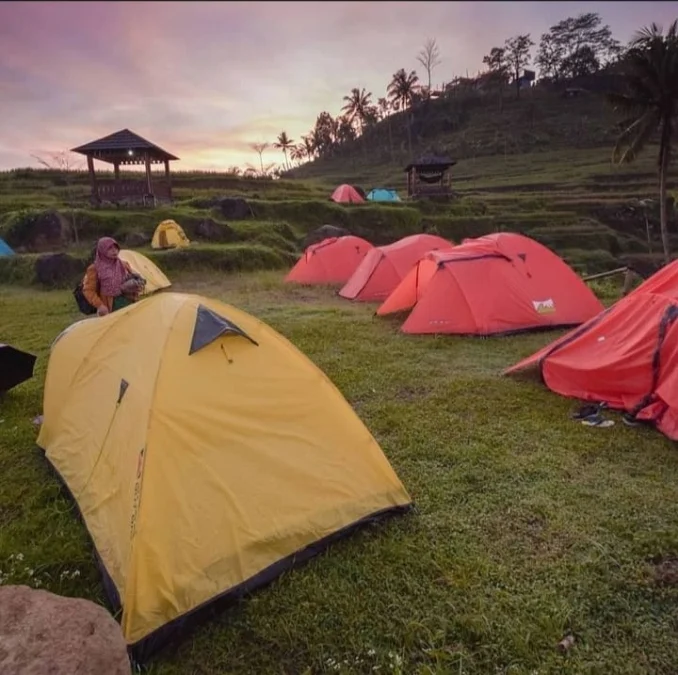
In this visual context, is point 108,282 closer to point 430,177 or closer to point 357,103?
point 430,177

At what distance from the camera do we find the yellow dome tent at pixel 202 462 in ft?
8.57

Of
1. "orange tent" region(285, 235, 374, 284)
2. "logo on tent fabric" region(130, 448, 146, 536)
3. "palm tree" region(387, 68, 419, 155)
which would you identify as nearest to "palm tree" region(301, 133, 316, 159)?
"palm tree" region(387, 68, 419, 155)

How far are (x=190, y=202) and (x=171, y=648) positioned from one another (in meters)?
21.9

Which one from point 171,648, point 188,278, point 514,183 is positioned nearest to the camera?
point 171,648

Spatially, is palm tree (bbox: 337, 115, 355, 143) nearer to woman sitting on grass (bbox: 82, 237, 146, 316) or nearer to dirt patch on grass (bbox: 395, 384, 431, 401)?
woman sitting on grass (bbox: 82, 237, 146, 316)

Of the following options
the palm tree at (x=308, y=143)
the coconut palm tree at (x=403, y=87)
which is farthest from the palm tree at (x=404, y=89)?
the palm tree at (x=308, y=143)

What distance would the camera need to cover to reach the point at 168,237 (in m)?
16.8

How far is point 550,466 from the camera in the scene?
3.93 m

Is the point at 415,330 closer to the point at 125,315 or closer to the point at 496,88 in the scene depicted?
the point at 125,315

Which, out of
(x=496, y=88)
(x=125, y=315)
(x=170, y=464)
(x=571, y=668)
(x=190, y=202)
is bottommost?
(x=571, y=668)

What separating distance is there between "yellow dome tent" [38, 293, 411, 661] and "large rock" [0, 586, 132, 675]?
62 centimetres

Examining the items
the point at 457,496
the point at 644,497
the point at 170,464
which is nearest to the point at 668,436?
the point at 644,497

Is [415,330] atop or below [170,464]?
below

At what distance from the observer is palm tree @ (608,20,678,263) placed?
19562 millimetres
